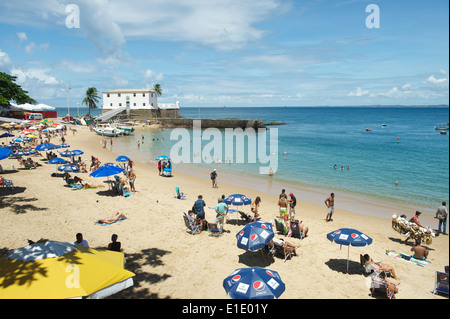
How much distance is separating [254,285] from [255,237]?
8.48 feet

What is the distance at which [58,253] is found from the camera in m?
5.70

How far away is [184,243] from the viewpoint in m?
10.4

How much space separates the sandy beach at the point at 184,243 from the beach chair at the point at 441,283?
228 millimetres

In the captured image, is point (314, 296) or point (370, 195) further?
point (370, 195)

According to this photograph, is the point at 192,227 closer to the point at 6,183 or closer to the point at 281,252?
the point at 281,252

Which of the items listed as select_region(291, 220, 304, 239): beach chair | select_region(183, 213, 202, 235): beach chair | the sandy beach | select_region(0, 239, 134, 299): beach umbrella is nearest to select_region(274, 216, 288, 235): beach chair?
select_region(291, 220, 304, 239): beach chair

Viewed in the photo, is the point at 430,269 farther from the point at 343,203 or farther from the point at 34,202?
the point at 34,202

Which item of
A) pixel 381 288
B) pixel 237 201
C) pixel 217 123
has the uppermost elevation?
pixel 217 123

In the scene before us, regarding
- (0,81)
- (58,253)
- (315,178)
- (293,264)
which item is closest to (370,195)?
(315,178)

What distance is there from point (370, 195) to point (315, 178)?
5781mm

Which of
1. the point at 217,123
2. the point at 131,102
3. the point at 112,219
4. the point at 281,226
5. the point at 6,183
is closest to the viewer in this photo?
the point at 281,226

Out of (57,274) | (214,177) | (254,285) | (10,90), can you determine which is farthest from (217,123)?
(57,274)
